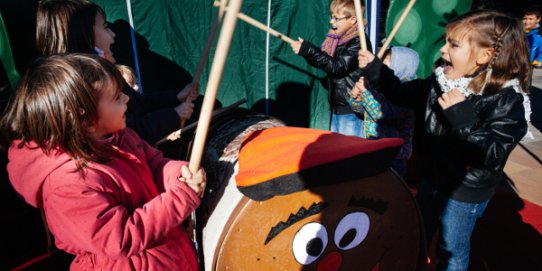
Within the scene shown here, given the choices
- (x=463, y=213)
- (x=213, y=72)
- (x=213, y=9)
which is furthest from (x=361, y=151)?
(x=213, y=9)

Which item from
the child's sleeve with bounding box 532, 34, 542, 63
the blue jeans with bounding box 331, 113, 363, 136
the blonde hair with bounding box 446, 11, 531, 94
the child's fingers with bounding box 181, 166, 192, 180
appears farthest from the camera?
the child's sleeve with bounding box 532, 34, 542, 63

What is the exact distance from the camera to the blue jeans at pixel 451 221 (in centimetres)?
171

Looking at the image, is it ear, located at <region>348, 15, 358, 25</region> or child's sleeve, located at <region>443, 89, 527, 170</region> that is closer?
child's sleeve, located at <region>443, 89, 527, 170</region>

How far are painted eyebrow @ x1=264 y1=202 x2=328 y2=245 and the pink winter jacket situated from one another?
0.35m

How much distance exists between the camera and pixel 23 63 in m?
2.60

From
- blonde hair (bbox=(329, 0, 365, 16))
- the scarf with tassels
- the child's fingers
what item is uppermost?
blonde hair (bbox=(329, 0, 365, 16))

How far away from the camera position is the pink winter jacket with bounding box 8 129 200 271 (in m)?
0.92

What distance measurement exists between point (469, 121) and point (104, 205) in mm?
1479

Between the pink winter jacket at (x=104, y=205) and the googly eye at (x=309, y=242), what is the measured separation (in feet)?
1.52

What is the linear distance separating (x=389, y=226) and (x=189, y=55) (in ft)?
8.80

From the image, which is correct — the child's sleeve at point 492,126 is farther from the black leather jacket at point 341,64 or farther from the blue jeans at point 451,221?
the black leather jacket at point 341,64

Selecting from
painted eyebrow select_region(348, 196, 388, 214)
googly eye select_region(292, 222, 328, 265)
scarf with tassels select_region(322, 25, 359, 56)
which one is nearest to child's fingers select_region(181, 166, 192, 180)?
googly eye select_region(292, 222, 328, 265)

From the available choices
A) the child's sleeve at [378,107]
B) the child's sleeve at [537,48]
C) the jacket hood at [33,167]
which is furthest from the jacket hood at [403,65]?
the child's sleeve at [537,48]

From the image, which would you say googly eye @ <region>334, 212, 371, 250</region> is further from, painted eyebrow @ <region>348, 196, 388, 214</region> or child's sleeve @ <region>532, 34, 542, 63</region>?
child's sleeve @ <region>532, 34, 542, 63</region>
